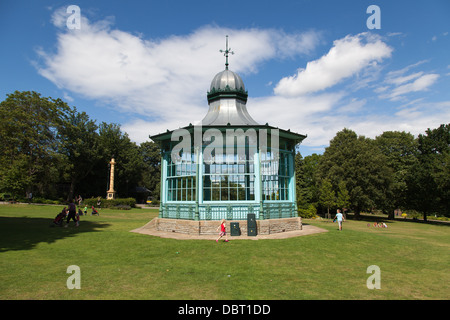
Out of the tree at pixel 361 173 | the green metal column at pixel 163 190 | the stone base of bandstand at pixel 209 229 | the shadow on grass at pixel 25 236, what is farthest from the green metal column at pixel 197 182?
the tree at pixel 361 173

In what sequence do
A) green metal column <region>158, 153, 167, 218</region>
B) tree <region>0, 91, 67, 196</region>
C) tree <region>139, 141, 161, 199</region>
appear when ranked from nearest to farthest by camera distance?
green metal column <region>158, 153, 167, 218</region> < tree <region>0, 91, 67, 196</region> < tree <region>139, 141, 161, 199</region>

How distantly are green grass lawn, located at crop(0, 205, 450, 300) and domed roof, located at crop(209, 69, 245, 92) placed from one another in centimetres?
1149

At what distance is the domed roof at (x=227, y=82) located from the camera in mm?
19578

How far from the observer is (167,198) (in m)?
18.7

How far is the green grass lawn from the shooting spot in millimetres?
6621

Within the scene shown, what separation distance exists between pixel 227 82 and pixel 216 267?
14325mm

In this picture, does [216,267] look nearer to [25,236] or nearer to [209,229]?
[209,229]

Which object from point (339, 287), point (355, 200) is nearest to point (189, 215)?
point (339, 287)

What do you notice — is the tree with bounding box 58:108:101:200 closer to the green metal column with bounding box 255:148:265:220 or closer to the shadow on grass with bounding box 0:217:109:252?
the shadow on grass with bounding box 0:217:109:252

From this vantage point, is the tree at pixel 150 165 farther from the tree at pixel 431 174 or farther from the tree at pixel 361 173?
the tree at pixel 431 174

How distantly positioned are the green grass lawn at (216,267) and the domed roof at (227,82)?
1149cm

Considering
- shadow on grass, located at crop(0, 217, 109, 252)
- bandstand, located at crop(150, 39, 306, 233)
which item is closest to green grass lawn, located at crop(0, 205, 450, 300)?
shadow on grass, located at crop(0, 217, 109, 252)

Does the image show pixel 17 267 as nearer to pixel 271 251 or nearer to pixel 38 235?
pixel 38 235

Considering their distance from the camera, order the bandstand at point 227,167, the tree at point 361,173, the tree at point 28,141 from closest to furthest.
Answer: the bandstand at point 227,167, the tree at point 28,141, the tree at point 361,173
